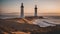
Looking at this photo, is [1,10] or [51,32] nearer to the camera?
[51,32]

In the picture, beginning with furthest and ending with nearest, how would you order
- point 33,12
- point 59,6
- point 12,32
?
1. point 59,6
2. point 33,12
3. point 12,32

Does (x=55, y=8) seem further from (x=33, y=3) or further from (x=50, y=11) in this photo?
(x=33, y=3)

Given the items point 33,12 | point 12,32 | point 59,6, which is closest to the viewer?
point 12,32

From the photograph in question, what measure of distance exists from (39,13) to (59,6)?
48 centimetres

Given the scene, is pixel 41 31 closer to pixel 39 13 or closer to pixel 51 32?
pixel 51 32

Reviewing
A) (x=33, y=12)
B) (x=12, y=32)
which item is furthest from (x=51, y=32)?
(x=33, y=12)

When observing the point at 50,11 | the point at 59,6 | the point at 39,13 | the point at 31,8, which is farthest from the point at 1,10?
the point at 59,6

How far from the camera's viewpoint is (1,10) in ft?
8.41

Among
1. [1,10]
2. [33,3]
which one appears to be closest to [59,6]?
[33,3]

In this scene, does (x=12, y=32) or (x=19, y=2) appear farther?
(x=19, y=2)

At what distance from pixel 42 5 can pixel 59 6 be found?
0.37 m

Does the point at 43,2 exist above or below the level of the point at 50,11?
above

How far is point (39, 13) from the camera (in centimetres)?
255

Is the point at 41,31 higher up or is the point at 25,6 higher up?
the point at 25,6
